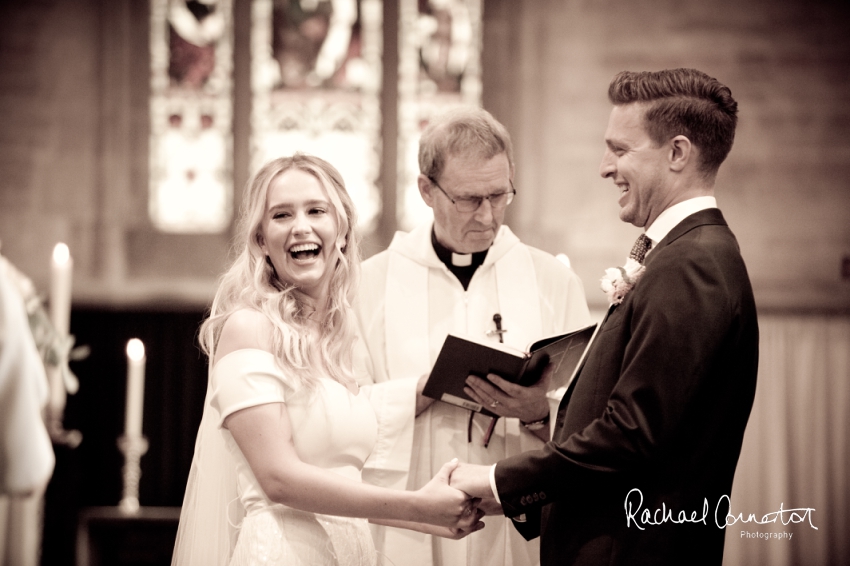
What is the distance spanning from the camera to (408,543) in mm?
3045

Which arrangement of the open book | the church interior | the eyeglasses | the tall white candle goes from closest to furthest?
the open book
the eyeglasses
the tall white candle
the church interior

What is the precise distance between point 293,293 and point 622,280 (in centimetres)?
93

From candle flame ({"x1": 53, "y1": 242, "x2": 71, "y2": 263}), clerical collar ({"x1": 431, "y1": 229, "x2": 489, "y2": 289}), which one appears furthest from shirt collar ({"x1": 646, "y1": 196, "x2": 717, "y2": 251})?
candle flame ({"x1": 53, "y1": 242, "x2": 71, "y2": 263})

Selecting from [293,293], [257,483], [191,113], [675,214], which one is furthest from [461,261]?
[191,113]

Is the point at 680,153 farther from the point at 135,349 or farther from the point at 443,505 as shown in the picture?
the point at 135,349

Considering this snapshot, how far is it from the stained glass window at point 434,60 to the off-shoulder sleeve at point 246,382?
5072 millimetres

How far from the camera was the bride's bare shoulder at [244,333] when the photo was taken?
235 centimetres

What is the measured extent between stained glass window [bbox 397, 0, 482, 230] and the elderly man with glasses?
3.95 metres

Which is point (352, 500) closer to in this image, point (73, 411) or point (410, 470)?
point (410, 470)

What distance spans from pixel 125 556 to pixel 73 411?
3961mm

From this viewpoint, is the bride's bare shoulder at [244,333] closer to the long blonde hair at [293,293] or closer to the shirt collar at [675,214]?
the long blonde hair at [293,293]

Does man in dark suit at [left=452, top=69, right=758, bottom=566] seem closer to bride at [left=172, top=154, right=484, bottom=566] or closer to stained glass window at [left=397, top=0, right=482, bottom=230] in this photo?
bride at [left=172, top=154, right=484, bottom=566]

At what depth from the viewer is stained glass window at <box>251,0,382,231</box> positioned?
23.9 ft

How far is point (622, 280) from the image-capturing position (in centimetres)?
228
